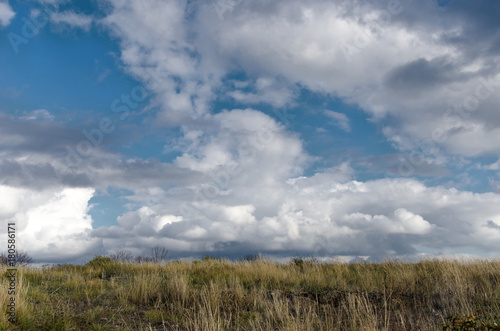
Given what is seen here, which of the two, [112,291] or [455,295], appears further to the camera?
[112,291]

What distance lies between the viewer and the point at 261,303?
8.91m

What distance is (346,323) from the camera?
25.4 ft

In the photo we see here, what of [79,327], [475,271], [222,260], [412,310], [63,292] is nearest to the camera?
[79,327]

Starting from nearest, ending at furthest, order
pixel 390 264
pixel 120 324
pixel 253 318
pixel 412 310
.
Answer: pixel 120 324 < pixel 253 318 < pixel 412 310 < pixel 390 264

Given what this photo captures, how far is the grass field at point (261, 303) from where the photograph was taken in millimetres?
7105

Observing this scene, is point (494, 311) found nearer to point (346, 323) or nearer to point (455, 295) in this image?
point (455, 295)

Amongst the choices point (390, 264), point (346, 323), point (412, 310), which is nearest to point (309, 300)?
point (346, 323)

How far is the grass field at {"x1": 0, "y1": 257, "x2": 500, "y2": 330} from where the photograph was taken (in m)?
7.11

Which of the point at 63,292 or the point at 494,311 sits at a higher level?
the point at 63,292

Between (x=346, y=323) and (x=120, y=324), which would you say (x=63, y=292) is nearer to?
(x=120, y=324)

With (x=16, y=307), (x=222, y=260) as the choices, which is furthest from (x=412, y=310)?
(x=222, y=260)

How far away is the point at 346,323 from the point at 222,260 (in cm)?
1150

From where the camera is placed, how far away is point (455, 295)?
30.5 ft

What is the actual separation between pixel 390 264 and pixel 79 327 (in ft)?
45.4
